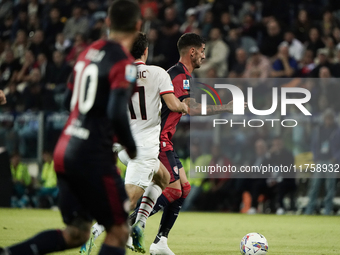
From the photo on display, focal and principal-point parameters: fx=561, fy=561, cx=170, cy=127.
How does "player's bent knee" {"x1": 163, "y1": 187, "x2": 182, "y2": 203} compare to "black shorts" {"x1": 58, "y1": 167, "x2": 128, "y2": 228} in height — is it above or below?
below

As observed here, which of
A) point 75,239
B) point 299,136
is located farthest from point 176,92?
point 299,136

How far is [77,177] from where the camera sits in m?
3.37

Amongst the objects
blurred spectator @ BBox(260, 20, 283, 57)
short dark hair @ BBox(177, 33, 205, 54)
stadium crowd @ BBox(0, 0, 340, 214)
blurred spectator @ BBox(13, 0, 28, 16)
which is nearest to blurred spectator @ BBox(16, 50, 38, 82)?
stadium crowd @ BBox(0, 0, 340, 214)

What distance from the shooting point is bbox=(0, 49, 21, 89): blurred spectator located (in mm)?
16141

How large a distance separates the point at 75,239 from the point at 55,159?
1.86 feet

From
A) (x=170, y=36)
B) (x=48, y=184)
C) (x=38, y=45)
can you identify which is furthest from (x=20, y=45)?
(x=170, y=36)

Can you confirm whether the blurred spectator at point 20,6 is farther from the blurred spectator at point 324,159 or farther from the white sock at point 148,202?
the white sock at point 148,202

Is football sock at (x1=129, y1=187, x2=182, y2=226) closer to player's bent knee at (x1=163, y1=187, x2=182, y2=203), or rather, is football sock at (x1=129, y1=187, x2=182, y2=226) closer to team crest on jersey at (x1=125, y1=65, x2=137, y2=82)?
player's bent knee at (x1=163, y1=187, x2=182, y2=203)

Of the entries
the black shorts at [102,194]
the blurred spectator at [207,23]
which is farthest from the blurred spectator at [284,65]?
the black shorts at [102,194]

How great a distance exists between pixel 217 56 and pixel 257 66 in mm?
1107

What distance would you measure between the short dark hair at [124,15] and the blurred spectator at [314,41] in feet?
33.6

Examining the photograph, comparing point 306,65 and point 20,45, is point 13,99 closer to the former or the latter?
point 20,45

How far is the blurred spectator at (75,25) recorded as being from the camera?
54.3ft

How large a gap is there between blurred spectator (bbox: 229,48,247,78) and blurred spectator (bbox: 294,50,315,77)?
1.31 metres
